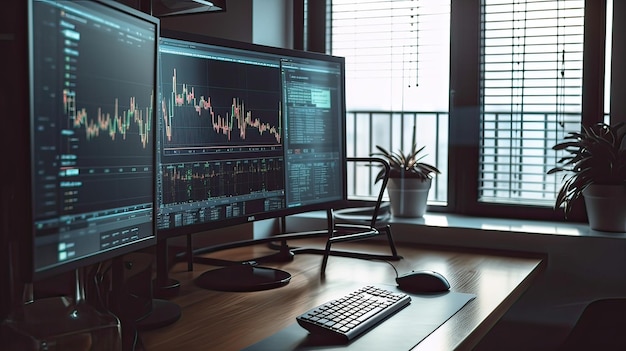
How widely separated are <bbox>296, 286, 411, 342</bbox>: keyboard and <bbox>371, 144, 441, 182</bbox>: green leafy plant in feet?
3.16

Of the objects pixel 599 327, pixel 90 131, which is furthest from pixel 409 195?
pixel 90 131

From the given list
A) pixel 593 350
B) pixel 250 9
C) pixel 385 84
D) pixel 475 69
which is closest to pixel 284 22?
pixel 250 9

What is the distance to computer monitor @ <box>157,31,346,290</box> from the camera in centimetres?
162

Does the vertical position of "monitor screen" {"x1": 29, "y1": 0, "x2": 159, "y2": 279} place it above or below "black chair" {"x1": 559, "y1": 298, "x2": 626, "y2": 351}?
above

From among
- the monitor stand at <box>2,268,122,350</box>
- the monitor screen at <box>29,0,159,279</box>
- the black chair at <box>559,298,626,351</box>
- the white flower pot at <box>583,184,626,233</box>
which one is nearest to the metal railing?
the white flower pot at <box>583,184,626,233</box>

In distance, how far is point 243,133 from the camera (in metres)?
1.82

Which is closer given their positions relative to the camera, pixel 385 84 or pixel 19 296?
pixel 19 296

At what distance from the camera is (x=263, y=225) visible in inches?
102

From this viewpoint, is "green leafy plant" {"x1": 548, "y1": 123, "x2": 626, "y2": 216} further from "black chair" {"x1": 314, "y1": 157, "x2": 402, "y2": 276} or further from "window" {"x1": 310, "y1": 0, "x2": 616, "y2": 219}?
"black chair" {"x1": 314, "y1": 157, "x2": 402, "y2": 276}

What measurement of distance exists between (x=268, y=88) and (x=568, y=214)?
1.11m

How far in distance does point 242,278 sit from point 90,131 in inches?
30.5

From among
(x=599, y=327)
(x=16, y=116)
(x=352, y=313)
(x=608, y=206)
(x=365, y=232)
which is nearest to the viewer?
(x=16, y=116)

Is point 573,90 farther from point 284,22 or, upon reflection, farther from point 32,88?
point 32,88

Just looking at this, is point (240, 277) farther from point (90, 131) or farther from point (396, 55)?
point (396, 55)
